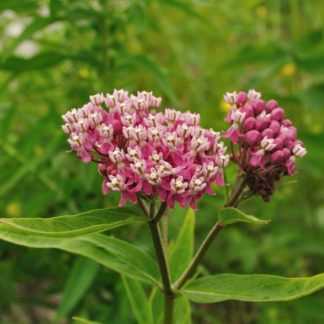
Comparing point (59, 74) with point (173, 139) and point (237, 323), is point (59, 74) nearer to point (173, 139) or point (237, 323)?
point (237, 323)

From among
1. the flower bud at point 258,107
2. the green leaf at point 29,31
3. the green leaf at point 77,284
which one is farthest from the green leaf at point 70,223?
the green leaf at point 29,31

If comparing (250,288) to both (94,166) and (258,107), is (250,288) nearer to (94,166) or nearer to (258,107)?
(258,107)

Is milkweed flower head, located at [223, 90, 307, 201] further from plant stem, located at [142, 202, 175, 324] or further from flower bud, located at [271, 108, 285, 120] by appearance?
plant stem, located at [142, 202, 175, 324]

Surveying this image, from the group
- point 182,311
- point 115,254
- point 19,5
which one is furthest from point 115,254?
point 19,5

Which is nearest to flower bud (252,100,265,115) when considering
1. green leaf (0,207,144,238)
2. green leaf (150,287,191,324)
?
green leaf (0,207,144,238)

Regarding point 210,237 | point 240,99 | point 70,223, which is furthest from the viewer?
point 240,99

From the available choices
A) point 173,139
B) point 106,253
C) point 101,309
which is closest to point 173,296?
point 106,253
